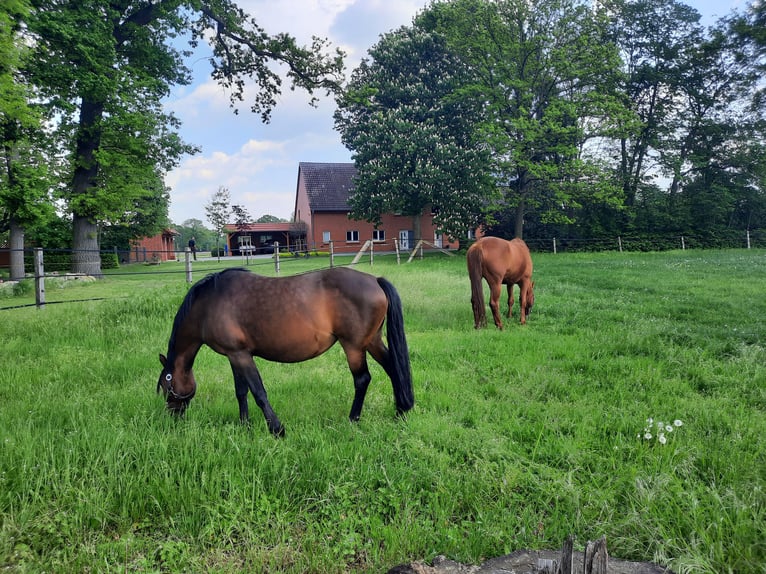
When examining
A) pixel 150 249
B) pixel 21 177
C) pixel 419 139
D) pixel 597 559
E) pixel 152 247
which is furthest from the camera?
pixel 152 247

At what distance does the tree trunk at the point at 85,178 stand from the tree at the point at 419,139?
40.8 ft

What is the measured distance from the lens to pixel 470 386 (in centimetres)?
426

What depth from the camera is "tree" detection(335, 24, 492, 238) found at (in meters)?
22.3

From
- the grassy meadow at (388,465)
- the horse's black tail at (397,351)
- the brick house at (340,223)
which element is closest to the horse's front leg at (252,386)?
the grassy meadow at (388,465)

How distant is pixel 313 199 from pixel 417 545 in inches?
1424

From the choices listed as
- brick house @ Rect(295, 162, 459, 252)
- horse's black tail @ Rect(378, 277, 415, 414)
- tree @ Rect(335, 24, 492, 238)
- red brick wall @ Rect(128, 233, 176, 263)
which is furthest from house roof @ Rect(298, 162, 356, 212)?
horse's black tail @ Rect(378, 277, 415, 414)

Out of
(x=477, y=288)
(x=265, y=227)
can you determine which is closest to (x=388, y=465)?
(x=477, y=288)

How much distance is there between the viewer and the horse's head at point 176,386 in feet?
10.8

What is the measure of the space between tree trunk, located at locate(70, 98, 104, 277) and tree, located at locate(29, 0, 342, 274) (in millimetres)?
38

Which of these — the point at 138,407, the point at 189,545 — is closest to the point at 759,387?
the point at 189,545

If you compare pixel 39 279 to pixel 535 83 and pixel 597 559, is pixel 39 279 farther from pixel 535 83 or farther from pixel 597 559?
pixel 535 83

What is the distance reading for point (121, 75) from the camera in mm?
14078

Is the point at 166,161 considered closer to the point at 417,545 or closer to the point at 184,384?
the point at 184,384

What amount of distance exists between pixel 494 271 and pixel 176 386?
17.5 ft
